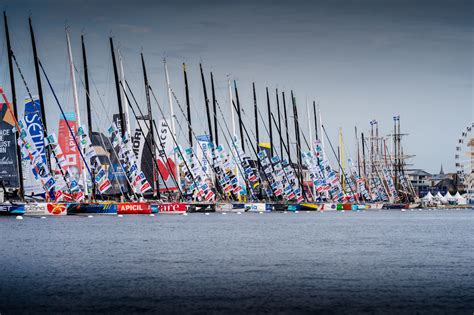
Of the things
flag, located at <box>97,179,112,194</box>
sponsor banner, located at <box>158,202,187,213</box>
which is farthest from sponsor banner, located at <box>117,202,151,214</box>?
flag, located at <box>97,179,112,194</box>

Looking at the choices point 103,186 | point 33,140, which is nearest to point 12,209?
point 33,140

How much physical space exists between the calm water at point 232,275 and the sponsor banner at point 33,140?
3000 cm

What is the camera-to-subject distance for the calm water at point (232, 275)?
94.1 feet

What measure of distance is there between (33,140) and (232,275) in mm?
57936

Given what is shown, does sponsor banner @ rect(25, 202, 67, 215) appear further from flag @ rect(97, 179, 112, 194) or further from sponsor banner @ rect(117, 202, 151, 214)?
sponsor banner @ rect(117, 202, 151, 214)

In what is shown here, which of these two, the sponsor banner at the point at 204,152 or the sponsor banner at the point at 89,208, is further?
the sponsor banner at the point at 204,152

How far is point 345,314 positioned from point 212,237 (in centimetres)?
3771

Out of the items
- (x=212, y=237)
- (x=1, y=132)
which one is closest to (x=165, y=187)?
(x=1, y=132)

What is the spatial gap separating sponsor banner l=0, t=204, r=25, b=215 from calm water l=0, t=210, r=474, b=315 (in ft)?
81.2

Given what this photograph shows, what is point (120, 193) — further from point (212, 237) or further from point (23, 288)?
point (23, 288)

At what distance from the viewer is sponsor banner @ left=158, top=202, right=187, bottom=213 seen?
103875mm

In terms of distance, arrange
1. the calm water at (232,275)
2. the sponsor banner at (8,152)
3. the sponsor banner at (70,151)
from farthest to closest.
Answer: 1. the sponsor banner at (70,151)
2. the sponsor banner at (8,152)
3. the calm water at (232,275)

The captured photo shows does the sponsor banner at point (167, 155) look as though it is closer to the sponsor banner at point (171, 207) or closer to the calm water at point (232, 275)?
the sponsor banner at point (171, 207)

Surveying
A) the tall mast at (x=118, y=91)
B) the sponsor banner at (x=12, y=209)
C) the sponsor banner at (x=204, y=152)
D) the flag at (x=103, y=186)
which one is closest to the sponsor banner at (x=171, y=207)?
the tall mast at (x=118, y=91)
